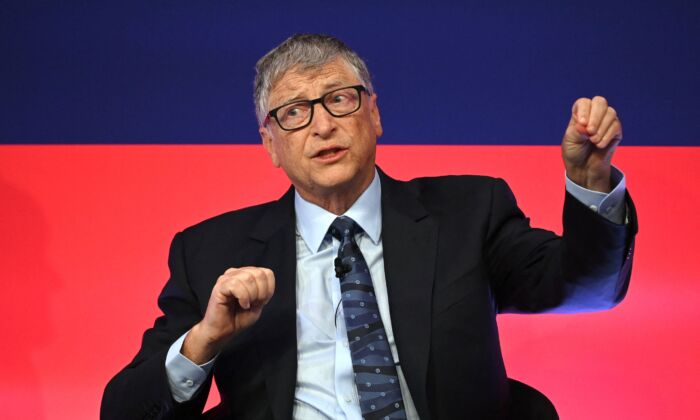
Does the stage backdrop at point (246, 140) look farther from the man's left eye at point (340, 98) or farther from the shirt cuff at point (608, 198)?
the shirt cuff at point (608, 198)

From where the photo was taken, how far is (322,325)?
184 cm

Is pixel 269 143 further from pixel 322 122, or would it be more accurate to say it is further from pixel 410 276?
pixel 410 276

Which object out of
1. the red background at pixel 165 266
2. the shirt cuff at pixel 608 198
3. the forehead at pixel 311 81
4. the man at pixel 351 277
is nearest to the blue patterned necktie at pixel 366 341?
the man at pixel 351 277

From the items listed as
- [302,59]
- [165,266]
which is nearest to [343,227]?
[302,59]

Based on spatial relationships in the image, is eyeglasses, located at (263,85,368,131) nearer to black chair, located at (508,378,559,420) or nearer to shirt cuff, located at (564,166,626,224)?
shirt cuff, located at (564,166,626,224)

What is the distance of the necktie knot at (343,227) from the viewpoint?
191 centimetres

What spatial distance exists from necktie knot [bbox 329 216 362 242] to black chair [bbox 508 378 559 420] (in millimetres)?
463

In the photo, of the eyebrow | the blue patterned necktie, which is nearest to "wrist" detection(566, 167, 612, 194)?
the blue patterned necktie

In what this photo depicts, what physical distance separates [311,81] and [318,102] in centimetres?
6

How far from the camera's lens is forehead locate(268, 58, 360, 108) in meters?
1.92

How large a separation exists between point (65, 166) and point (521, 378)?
4.74 feet

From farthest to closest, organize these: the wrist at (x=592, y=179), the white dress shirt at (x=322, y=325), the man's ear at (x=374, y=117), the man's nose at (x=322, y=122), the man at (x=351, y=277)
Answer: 1. the man's ear at (x=374, y=117)
2. the man's nose at (x=322, y=122)
3. the white dress shirt at (x=322, y=325)
4. the man at (x=351, y=277)
5. the wrist at (x=592, y=179)

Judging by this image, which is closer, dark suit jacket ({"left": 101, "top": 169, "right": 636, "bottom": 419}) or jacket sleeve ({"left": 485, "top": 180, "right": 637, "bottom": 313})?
jacket sleeve ({"left": 485, "top": 180, "right": 637, "bottom": 313})

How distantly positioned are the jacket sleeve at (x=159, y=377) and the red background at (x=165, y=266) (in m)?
0.50
